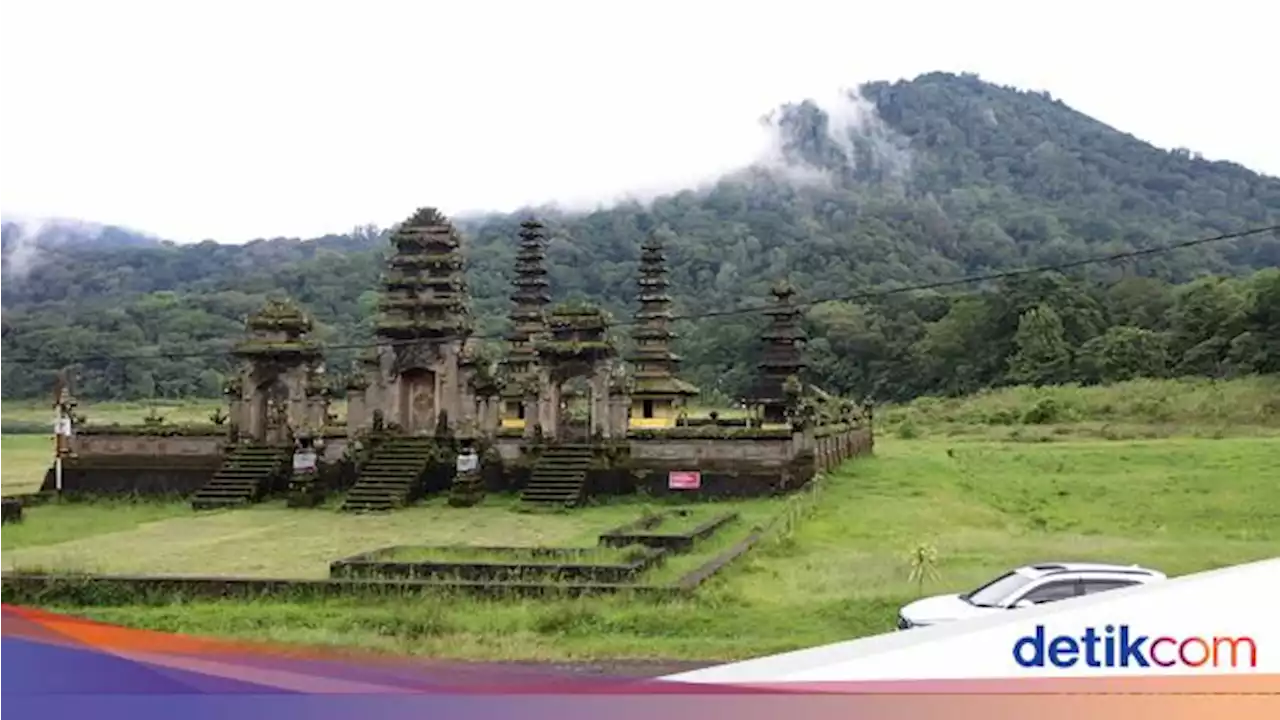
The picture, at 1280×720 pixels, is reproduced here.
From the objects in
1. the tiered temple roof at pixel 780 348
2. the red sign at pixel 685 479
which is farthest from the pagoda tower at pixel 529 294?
the red sign at pixel 685 479

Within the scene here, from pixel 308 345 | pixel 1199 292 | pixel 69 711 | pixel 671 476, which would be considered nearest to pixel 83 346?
pixel 308 345

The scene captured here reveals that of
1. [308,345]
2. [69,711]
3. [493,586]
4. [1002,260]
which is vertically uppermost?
[1002,260]

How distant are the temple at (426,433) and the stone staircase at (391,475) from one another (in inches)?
2.1

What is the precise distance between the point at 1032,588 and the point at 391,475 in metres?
25.5

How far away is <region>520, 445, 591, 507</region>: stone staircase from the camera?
34750 millimetres

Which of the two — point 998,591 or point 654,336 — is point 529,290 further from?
point 998,591

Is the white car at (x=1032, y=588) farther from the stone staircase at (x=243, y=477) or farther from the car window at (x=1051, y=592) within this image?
the stone staircase at (x=243, y=477)

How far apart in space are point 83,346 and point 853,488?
220 feet

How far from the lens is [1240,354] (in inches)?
2704

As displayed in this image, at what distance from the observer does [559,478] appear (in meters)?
35.7

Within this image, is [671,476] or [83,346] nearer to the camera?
[671,476]

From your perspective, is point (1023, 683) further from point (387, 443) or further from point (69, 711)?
point (387, 443)

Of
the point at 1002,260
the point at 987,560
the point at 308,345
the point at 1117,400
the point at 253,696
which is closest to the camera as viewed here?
the point at 253,696

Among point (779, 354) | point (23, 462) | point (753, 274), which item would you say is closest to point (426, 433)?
point (779, 354)
